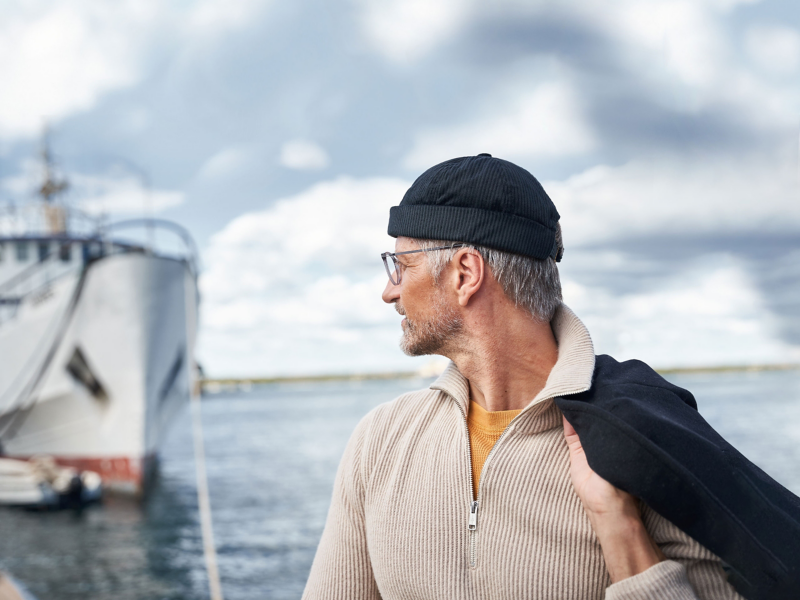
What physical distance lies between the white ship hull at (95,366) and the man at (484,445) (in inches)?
720

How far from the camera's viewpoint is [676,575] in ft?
4.02

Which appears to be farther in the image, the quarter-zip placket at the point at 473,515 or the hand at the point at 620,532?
the quarter-zip placket at the point at 473,515

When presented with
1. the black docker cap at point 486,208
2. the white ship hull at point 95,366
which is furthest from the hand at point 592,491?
the white ship hull at point 95,366

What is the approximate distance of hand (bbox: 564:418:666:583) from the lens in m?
1.24

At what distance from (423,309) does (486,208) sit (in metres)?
0.28

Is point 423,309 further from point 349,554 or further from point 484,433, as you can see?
point 349,554

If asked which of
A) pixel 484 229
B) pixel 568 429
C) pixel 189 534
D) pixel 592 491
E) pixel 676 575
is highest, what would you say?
pixel 484 229

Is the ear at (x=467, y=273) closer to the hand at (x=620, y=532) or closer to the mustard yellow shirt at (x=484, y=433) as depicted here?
the mustard yellow shirt at (x=484, y=433)

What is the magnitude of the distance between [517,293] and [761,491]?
0.61 metres

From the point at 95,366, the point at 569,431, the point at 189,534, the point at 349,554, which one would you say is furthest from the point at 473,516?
the point at 95,366

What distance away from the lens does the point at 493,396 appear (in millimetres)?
1569

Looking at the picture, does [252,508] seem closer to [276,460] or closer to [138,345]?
[138,345]

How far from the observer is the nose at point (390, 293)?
5.27 feet

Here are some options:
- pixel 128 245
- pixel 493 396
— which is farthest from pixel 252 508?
pixel 493 396
